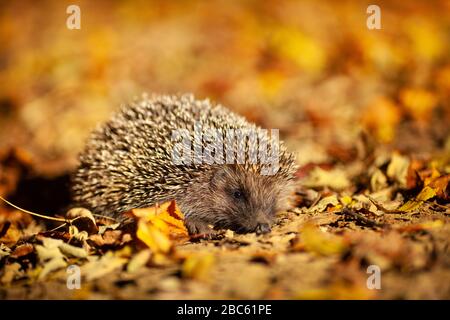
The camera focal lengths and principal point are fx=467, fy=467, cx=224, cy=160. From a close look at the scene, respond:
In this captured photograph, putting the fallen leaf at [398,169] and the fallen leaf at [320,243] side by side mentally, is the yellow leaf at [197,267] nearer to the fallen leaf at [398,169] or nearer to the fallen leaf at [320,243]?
the fallen leaf at [320,243]

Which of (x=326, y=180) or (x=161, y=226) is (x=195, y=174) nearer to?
(x=161, y=226)

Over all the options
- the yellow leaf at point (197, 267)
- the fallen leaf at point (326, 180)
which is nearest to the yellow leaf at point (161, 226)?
the yellow leaf at point (197, 267)

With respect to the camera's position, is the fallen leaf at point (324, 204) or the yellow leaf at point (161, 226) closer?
the yellow leaf at point (161, 226)

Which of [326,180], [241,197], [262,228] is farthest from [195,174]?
[326,180]

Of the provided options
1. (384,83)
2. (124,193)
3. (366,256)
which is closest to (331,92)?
(384,83)

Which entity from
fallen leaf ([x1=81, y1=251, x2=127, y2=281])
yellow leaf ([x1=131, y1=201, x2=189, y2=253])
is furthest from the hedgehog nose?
fallen leaf ([x1=81, y1=251, x2=127, y2=281])

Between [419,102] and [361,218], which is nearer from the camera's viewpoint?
[361,218]

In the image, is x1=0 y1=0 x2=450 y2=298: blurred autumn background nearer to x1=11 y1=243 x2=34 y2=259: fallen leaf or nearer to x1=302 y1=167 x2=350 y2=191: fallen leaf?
x1=302 y1=167 x2=350 y2=191: fallen leaf
